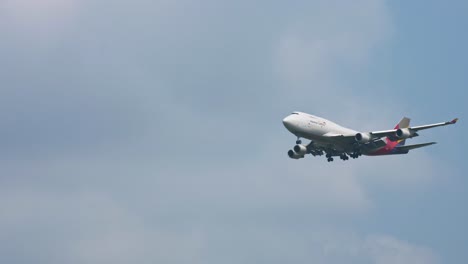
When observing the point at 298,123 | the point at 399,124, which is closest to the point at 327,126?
the point at 298,123

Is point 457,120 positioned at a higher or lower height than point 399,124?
lower

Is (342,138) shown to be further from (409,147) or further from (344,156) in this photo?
(409,147)

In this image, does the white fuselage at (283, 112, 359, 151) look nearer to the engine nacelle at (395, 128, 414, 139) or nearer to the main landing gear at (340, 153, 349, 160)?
the main landing gear at (340, 153, 349, 160)

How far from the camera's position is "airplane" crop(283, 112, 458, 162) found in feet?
402

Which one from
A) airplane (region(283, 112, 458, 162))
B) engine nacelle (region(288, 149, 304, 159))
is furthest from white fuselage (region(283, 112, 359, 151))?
engine nacelle (region(288, 149, 304, 159))

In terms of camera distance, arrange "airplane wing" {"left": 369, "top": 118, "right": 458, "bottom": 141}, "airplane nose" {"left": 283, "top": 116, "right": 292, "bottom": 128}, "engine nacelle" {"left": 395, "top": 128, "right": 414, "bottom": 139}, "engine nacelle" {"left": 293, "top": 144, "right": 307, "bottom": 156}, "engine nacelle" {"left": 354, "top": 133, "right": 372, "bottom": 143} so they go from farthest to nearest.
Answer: "engine nacelle" {"left": 293, "top": 144, "right": 307, "bottom": 156} → "engine nacelle" {"left": 354, "top": 133, "right": 372, "bottom": 143} → "airplane nose" {"left": 283, "top": 116, "right": 292, "bottom": 128} → "engine nacelle" {"left": 395, "top": 128, "right": 414, "bottom": 139} → "airplane wing" {"left": 369, "top": 118, "right": 458, "bottom": 141}

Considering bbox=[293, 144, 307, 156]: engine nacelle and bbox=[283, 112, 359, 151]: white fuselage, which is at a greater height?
bbox=[293, 144, 307, 156]: engine nacelle

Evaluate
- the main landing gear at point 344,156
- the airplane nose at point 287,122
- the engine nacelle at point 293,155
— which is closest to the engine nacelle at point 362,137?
the main landing gear at point 344,156

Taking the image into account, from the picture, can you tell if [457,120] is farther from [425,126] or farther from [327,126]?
[327,126]

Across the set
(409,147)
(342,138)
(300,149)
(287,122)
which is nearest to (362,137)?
(342,138)

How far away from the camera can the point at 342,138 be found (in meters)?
125

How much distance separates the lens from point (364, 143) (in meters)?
127

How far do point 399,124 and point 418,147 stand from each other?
6713 millimetres

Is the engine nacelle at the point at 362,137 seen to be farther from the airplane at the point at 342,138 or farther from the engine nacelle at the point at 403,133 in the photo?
the engine nacelle at the point at 403,133
